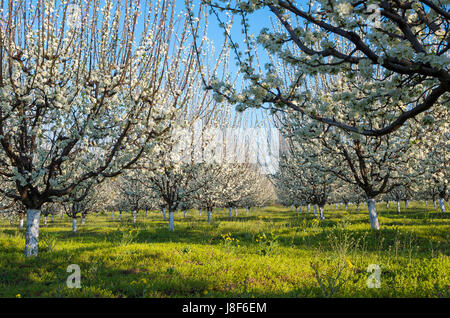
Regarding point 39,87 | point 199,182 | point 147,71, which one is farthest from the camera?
point 199,182

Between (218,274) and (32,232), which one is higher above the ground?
(32,232)

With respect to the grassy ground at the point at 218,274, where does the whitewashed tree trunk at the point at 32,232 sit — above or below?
above

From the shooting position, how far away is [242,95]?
4734 millimetres

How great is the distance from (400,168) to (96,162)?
1319cm

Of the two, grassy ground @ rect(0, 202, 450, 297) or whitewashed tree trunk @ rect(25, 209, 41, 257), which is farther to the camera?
whitewashed tree trunk @ rect(25, 209, 41, 257)

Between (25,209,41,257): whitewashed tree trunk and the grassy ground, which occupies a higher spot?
(25,209,41,257): whitewashed tree trunk

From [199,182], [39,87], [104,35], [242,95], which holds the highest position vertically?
[104,35]

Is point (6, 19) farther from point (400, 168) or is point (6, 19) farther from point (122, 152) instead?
point (400, 168)

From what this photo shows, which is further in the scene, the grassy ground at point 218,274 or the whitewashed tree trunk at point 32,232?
the whitewashed tree trunk at point 32,232

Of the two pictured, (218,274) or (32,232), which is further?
(32,232)
